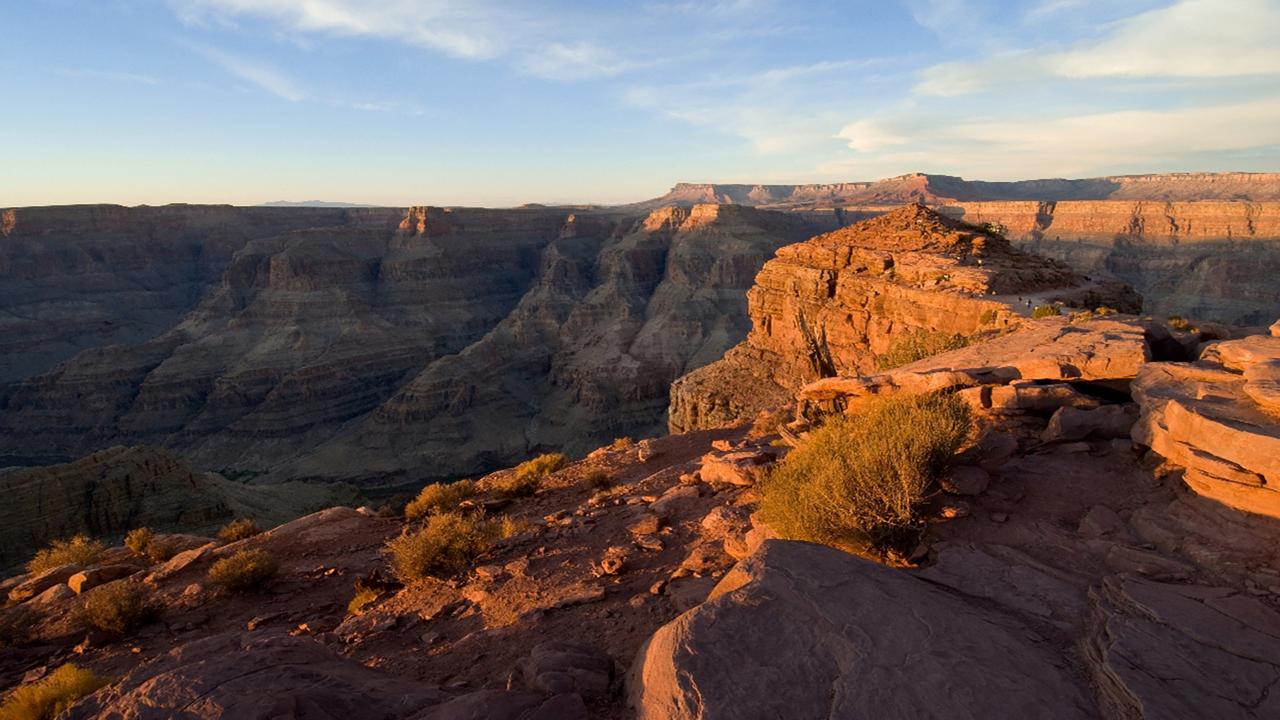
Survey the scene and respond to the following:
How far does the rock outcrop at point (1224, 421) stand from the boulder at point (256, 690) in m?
6.94

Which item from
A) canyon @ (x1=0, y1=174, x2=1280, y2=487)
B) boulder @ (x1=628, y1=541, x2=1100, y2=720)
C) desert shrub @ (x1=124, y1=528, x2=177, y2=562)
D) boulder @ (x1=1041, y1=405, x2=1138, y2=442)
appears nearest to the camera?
boulder @ (x1=628, y1=541, x2=1100, y2=720)

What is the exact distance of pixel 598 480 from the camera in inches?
495

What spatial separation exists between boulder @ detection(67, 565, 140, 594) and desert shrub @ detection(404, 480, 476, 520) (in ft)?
15.4

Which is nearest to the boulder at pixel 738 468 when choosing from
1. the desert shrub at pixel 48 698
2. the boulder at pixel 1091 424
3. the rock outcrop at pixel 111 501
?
the boulder at pixel 1091 424

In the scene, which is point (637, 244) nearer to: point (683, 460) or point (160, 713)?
point (683, 460)

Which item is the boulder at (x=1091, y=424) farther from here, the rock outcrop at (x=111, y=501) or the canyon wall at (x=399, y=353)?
the canyon wall at (x=399, y=353)

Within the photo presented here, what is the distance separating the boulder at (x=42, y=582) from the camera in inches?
413

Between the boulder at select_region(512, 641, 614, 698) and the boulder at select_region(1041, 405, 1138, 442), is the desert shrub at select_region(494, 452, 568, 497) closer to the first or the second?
the boulder at select_region(512, 641, 614, 698)

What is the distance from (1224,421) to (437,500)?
12.2 m

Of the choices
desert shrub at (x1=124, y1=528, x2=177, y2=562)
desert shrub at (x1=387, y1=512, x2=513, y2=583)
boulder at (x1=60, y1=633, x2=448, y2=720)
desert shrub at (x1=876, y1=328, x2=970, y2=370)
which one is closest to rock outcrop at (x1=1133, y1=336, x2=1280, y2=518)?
boulder at (x1=60, y1=633, x2=448, y2=720)

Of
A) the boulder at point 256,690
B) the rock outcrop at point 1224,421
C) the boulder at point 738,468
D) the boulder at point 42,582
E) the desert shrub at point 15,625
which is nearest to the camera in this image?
the boulder at point 256,690

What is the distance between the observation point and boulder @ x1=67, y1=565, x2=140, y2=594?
32.4ft

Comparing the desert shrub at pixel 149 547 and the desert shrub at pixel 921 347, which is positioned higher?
the desert shrub at pixel 921 347

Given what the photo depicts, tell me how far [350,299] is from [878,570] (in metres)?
74.5
